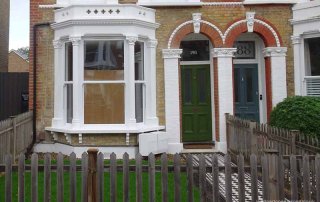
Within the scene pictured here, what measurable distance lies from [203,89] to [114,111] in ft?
10.1

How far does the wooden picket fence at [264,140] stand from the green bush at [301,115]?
3.98ft

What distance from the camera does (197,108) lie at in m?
11.6

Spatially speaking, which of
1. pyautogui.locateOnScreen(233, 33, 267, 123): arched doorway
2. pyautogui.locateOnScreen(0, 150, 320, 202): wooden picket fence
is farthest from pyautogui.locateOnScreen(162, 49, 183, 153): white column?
pyautogui.locateOnScreen(0, 150, 320, 202): wooden picket fence

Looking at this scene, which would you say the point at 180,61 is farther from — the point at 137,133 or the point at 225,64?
the point at 137,133

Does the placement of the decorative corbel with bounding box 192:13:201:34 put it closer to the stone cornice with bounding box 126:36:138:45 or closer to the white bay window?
the white bay window

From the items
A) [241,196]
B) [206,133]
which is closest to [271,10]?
[206,133]

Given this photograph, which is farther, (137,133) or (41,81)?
Result: (41,81)

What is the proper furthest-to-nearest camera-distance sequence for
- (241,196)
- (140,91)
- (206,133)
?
(206,133), (140,91), (241,196)

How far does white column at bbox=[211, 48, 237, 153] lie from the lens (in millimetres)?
10891

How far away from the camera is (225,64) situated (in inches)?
434

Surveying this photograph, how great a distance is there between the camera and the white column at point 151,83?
35.3 ft

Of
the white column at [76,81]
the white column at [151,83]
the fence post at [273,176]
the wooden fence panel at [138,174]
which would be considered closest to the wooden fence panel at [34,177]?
the wooden fence panel at [138,174]

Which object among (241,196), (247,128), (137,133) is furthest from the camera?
(137,133)

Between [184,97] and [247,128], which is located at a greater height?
[184,97]
